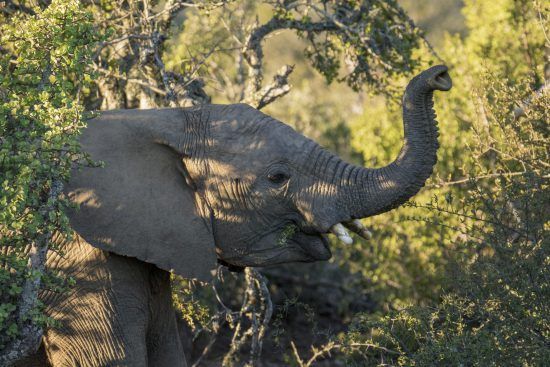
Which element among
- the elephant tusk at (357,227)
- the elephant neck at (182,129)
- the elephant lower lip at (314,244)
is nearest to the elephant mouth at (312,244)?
the elephant lower lip at (314,244)

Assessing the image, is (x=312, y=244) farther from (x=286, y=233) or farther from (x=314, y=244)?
(x=286, y=233)

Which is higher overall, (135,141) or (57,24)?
(57,24)

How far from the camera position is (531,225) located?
248 inches

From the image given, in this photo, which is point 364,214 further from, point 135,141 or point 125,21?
point 125,21

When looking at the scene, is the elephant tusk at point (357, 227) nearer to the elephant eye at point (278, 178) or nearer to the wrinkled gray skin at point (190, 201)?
the wrinkled gray skin at point (190, 201)

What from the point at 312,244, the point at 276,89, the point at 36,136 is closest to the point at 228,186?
the point at 312,244

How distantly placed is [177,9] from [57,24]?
243cm

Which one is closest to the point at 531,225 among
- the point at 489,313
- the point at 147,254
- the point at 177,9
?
the point at 489,313

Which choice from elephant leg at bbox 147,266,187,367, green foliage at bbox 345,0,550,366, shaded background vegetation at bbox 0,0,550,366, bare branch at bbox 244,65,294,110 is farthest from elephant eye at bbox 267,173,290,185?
bare branch at bbox 244,65,294,110

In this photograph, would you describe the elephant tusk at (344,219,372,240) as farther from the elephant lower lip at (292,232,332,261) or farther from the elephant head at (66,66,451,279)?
the elephant lower lip at (292,232,332,261)

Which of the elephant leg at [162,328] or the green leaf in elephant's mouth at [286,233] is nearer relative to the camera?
the green leaf in elephant's mouth at [286,233]

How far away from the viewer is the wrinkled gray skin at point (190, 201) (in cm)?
527

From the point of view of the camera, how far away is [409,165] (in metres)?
5.25

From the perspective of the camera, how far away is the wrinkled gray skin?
5.27 m
